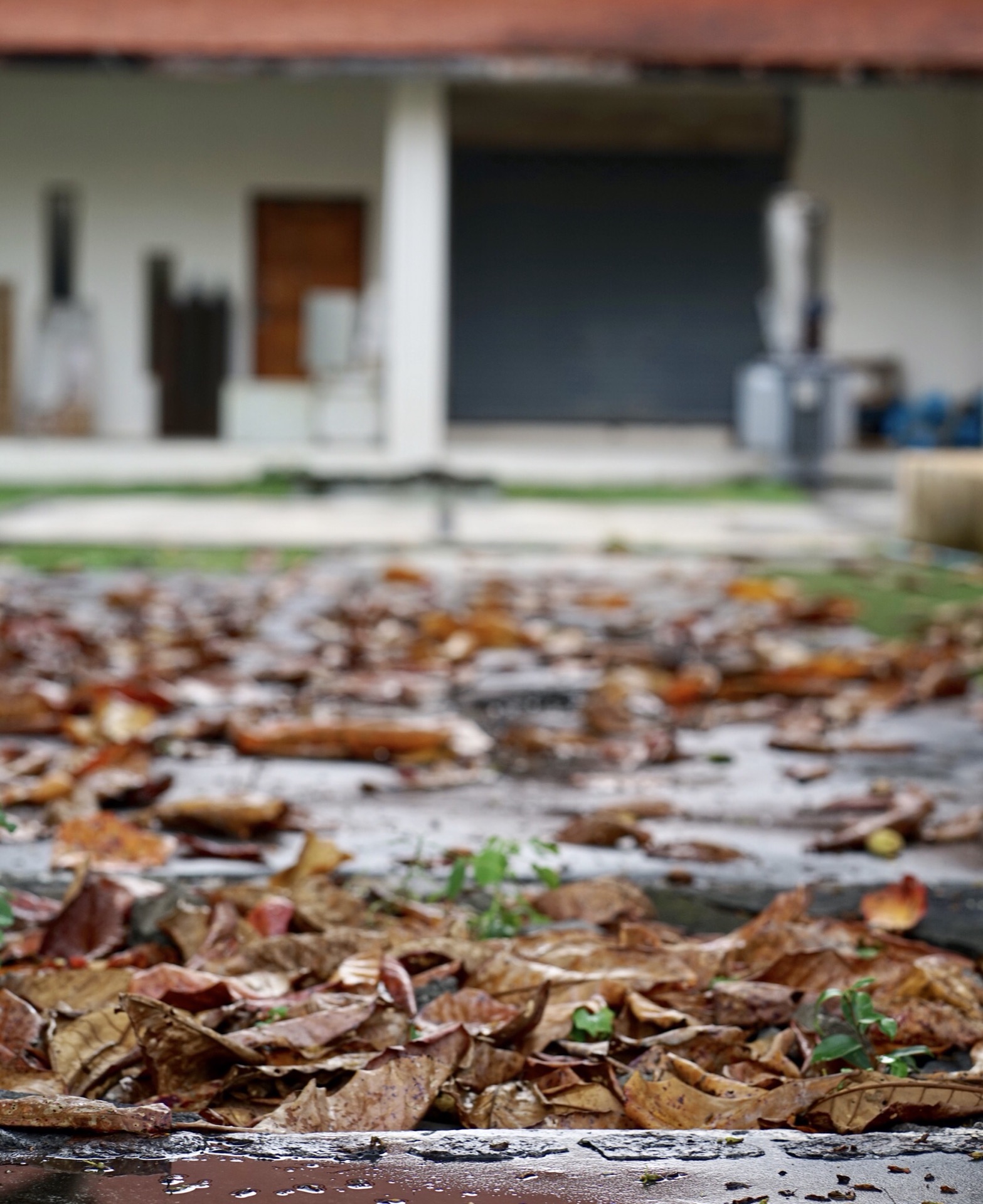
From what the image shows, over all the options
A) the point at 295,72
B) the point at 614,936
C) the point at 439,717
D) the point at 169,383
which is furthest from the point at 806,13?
the point at 614,936

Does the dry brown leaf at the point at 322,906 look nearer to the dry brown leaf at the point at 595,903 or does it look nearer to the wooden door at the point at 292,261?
the dry brown leaf at the point at 595,903

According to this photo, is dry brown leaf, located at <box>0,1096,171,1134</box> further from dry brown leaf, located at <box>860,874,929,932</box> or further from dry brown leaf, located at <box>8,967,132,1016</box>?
dry brown leaf, located at <box>860,874,929,932</box>

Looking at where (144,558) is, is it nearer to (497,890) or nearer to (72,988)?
(497,890)

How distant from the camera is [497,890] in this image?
1838mm

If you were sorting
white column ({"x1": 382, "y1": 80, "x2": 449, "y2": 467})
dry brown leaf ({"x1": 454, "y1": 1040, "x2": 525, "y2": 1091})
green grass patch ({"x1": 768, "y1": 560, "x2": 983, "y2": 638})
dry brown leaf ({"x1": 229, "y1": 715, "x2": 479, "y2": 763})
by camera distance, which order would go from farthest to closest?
white column ({"x1": 382, "y1": 80, "x2": 449, "y2": 467})
green grass patch ({"x1": 768, "y1": 560, "x2": 983, "y2": 638})
dry brown leaf ({"x1": 229, "y1": 715, "x2": 479, "y2": 763})
dry brown leaf ({"x1": 454, "y1": 1040, "x2": 525, "y2": 1091})

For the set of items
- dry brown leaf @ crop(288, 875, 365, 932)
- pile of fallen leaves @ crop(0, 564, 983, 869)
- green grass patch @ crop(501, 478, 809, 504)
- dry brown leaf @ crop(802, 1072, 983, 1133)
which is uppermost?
dry brown leaf @ crop(802, 1072, 983, 1133)

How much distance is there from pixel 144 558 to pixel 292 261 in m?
9.63

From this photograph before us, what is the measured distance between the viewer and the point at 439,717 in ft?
10.1

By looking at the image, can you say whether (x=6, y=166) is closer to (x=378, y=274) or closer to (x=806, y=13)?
(x=378, y=274)

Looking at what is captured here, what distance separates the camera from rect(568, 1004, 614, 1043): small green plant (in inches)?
55.8

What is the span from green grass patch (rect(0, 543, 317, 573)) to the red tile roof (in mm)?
6223

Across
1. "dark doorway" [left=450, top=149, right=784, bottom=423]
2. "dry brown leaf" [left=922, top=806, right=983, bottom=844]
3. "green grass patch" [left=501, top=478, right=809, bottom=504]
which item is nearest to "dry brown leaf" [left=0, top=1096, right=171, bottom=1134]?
"dry brown leaf" [left=922, top=806, right=983, bottom=844]

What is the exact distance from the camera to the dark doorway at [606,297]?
15180 mm

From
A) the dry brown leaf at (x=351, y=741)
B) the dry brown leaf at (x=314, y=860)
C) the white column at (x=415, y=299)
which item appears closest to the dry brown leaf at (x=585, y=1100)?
the dry brown leaf at (x=314, y=860)
